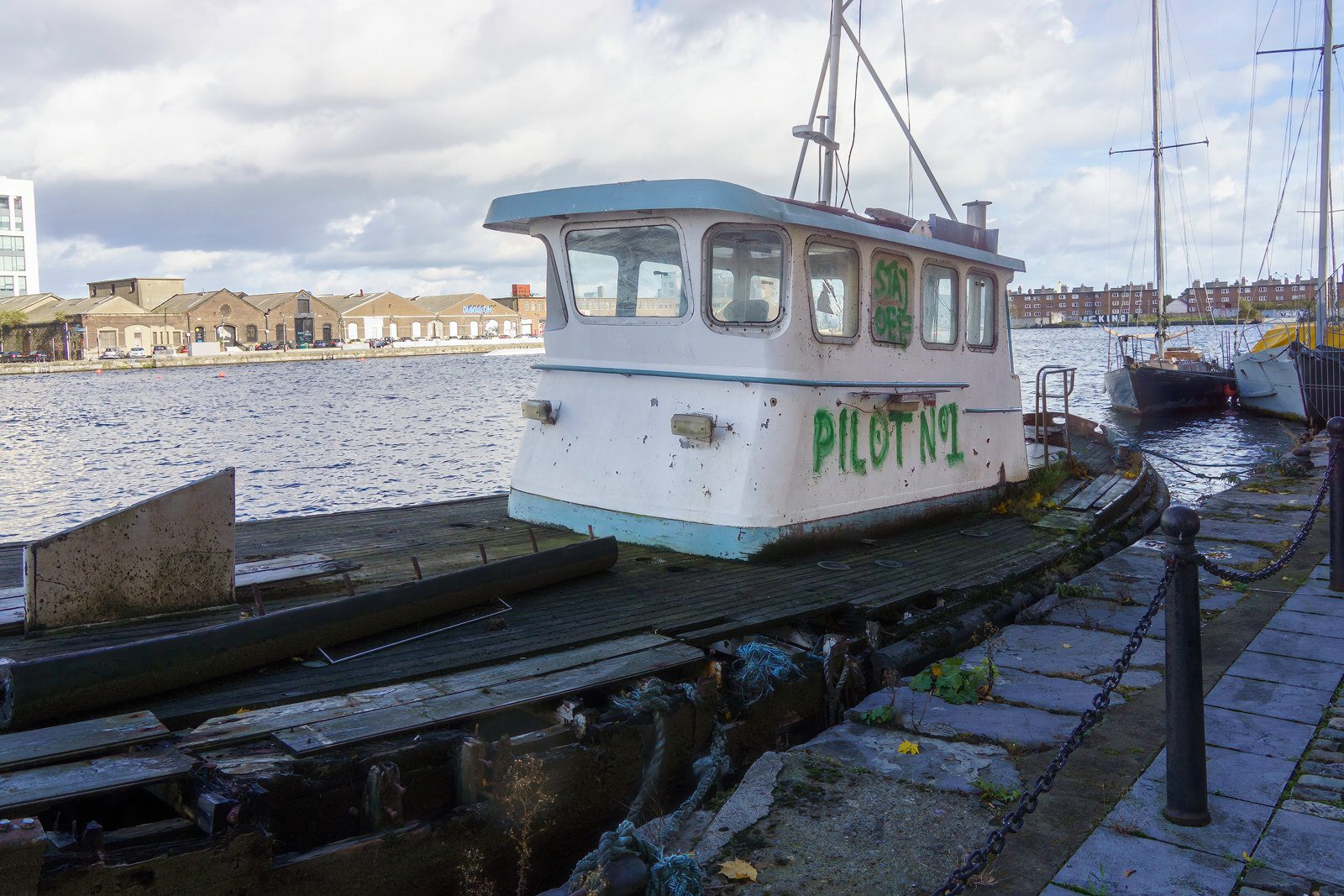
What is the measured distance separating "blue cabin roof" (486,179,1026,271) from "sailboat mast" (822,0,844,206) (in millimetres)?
1044

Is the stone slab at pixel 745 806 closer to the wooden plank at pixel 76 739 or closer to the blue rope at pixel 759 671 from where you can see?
the blue rope at pixel 759 671

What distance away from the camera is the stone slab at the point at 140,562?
16.0 feet

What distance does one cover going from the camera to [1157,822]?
4.16 m

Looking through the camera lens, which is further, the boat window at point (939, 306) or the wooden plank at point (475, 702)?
the boat window at point (939, 306)

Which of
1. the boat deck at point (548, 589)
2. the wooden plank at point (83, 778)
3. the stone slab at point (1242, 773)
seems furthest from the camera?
the boat deck at point (548, 589)

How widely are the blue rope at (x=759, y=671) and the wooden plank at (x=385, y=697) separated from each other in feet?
1.63

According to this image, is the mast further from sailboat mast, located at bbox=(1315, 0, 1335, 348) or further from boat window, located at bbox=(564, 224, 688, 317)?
boat window, located at bbox=(564, 224, 688, 317)

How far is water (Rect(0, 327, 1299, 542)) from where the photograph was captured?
76.8ft

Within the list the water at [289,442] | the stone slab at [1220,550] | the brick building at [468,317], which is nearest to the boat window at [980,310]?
the stone slab at [1220,550]

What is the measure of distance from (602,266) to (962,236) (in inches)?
140

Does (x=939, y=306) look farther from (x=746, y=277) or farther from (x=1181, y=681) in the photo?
(x=1181, y=681)

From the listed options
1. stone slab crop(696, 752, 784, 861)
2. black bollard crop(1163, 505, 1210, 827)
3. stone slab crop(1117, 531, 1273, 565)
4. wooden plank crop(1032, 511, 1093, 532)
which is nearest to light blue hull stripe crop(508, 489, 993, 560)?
wooden plank crop(1032, 511, 1093, 532)

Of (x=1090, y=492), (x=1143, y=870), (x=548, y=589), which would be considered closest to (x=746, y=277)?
(x=548, y=589)

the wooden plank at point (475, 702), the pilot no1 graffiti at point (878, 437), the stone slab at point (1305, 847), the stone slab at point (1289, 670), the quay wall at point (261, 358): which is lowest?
the stone slab at point (1305, 847)
